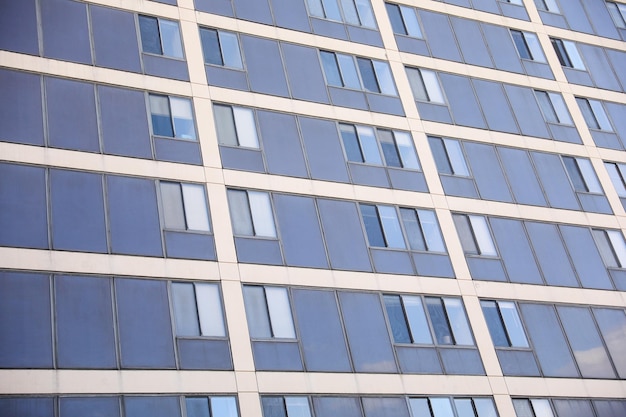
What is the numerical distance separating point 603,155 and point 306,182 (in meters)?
15.7

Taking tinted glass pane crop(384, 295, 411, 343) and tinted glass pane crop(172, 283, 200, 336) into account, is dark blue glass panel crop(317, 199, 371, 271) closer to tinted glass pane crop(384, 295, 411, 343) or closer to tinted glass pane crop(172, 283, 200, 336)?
tinted glass pane crop(384, 295, 411, 343)

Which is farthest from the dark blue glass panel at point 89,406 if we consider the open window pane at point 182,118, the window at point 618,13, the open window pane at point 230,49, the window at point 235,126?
the window at point 618,13

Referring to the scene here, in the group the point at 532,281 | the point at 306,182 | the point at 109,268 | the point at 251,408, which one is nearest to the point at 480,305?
the point at 532,281

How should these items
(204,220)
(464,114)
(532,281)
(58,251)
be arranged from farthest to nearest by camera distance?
(464,114) < (532,281) < (204,220) < (58,251)

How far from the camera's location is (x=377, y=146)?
35.5 metres

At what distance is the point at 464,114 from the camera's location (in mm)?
38594

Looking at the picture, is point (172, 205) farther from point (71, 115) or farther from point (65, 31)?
point (65, 31)

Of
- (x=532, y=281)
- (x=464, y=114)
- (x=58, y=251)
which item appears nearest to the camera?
(x=58, y=251)

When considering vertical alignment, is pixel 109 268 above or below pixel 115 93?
below

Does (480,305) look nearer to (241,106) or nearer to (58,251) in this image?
(241,106)

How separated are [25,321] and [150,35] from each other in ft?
40.2

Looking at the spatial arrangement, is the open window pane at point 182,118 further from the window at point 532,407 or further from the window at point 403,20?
the window at point 532,407

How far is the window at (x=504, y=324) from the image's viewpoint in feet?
109

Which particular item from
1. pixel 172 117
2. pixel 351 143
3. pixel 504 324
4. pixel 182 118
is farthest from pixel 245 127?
pixel 504 324
